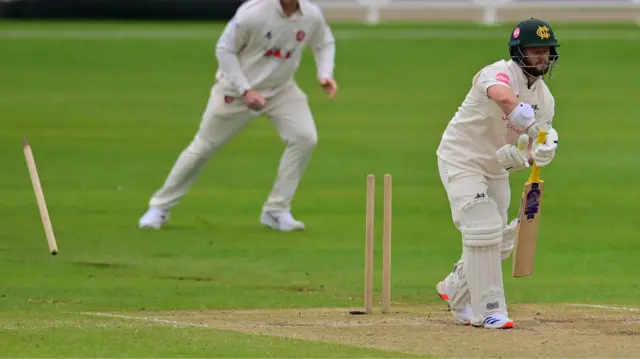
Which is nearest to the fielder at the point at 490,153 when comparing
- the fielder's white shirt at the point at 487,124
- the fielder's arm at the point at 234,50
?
the fielder's white shirt at the point at 487,124

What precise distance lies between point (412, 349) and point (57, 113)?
46.3ft

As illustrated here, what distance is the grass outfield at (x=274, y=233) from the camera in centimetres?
877

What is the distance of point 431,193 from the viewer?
613 inches

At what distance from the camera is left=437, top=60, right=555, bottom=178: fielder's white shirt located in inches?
353

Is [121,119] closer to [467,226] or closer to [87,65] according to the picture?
[87,65]

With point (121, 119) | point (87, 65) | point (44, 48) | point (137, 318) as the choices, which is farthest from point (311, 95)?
point (137, 318)

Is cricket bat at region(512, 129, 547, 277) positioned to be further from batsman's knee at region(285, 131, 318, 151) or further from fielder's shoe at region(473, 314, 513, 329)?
batsman's knee at region(285, 131, 318, 151)

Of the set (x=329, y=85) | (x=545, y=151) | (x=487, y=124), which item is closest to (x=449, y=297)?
(x=487, y=124)

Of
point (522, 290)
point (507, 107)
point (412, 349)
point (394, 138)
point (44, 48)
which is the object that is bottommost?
point (44, 48)

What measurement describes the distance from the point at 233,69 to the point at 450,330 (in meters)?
4.60

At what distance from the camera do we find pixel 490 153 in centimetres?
906

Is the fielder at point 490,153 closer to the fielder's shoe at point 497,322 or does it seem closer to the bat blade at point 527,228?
the fielder's shoe at point 497,322

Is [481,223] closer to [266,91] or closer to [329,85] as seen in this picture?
[329,85]

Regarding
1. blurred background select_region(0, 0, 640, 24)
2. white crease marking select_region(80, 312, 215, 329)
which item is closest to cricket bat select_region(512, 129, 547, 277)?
white crease marking select_region(80, 312, 215, 329)
